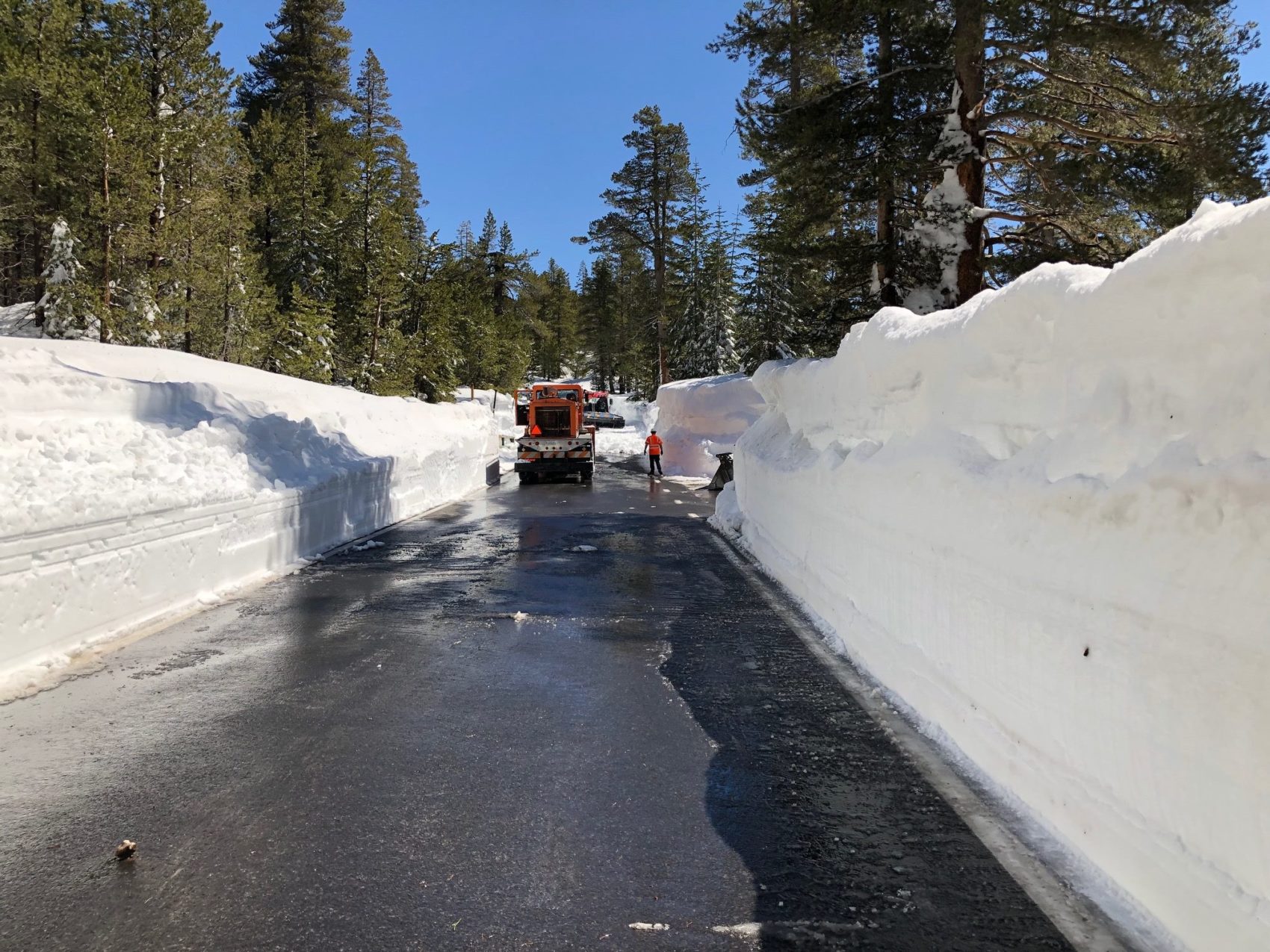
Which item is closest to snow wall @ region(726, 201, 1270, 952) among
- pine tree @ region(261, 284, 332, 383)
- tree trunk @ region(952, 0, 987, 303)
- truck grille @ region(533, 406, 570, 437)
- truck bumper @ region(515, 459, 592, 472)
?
tree trunk @ region(952, 0, 987, 303)

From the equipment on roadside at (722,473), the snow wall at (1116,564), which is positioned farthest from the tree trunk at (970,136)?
the equipment on roadside at (722,473)

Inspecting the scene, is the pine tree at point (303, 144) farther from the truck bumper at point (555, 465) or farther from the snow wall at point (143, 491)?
the snow wall at point (143, 491)

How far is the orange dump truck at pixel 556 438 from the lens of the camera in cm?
2572

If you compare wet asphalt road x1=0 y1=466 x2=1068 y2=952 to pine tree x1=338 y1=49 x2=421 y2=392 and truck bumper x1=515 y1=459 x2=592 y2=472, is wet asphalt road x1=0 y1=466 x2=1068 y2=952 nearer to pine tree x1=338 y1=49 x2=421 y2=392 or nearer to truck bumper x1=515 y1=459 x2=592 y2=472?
truck bumper x1=515 y1=459 x2=592 y2=472

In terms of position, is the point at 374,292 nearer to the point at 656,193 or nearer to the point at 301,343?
the point at 301,343

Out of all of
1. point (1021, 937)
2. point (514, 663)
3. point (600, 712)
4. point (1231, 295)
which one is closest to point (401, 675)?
point (514, 663)

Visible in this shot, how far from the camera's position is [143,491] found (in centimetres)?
733

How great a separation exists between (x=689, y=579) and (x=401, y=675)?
15.1 feet

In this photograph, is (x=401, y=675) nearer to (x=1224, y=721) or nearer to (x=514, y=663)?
(x=514, y=663)

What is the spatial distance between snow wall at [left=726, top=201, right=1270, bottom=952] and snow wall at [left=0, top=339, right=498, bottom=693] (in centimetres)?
607

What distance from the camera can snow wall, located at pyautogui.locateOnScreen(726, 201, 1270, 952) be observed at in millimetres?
2352

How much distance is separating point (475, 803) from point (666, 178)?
172ft

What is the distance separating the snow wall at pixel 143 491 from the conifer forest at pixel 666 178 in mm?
9017

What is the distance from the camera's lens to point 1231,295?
8.52 feet
